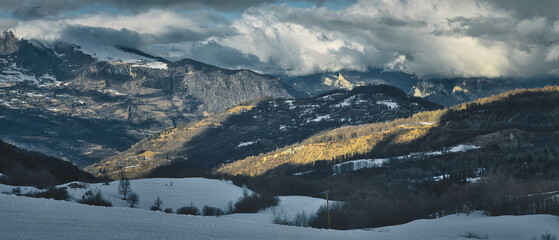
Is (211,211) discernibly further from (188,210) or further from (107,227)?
(107,227)

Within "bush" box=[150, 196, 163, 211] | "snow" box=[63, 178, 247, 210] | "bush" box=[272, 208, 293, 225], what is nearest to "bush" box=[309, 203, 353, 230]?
"bush" box=[272, 208, 293, 225]

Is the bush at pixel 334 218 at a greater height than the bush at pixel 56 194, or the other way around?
the bush at pixel 56 194

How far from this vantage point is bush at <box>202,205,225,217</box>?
512 feet

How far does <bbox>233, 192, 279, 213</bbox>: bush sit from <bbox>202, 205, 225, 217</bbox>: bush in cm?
997

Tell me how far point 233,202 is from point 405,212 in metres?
66.4

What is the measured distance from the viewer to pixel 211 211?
516 ft

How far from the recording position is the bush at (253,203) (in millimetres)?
169375

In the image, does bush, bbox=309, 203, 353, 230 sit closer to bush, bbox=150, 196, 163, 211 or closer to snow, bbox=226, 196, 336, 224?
Answer: snow, bbox=226, 196, 336, 224

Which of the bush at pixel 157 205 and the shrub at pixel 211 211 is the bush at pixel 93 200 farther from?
the shrub at pixel 211 211

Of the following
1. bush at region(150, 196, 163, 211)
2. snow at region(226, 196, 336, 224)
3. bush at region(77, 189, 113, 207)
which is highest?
bush at region(77, 189, 113, 207)

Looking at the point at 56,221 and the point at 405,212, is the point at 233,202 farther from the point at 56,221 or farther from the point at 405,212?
the point at 56,221

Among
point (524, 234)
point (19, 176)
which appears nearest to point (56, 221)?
point (524, 234)

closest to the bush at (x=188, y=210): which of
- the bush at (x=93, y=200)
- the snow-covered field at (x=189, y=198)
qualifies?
the snow-covered field at (x=189, y=198)

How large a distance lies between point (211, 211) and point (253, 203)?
72.5 ft
